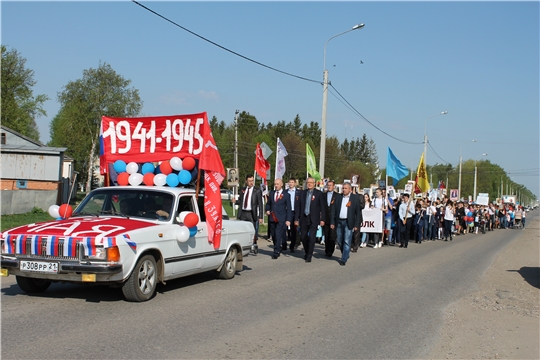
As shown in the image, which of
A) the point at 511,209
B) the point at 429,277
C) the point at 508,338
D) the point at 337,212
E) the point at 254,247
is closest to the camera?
the point at 508,338

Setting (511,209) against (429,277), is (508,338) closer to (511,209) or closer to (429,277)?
(429,277)

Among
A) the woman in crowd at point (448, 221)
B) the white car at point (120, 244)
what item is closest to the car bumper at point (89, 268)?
the white car at point (120, 244)

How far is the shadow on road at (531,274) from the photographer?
12.2m

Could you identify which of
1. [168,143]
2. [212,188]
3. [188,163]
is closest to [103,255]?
[212,188]

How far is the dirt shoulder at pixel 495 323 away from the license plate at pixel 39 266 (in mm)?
4621

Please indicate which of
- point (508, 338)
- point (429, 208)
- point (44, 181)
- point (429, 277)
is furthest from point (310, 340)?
point (44, 181)

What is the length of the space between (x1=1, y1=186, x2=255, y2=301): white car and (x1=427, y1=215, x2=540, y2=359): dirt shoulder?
385cm

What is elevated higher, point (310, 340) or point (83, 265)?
point (83, 265)

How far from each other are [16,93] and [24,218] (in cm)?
4409

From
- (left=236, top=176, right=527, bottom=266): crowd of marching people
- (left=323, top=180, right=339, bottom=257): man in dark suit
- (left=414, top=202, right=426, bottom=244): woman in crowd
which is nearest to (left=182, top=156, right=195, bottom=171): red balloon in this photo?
(left=236, top=176, right=527, bottom=266): crowd of marching people

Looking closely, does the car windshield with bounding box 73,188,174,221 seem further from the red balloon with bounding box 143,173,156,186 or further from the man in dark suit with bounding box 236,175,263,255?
the man in dark suit with bounding box 236,175,263,255

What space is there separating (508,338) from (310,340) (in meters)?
2.59

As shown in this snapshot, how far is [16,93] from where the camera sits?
209 ft

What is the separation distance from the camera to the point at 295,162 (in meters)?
79.1
